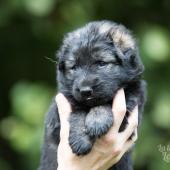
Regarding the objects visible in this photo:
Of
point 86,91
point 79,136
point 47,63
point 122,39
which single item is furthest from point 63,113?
point 47,63

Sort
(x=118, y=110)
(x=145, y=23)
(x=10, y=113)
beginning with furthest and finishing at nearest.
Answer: (x=10, y=113) → (x=145, y=23) → (x=118, y=110)

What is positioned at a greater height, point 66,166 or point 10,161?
point 66,166

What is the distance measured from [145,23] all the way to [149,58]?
725 millimetres

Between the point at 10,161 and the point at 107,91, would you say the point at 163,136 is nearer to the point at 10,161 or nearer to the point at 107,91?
the point at 10,161

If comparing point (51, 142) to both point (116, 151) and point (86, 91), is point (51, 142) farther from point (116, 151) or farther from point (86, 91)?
point (86, 91)

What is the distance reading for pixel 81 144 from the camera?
550cm

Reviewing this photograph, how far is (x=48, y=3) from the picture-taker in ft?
28.8

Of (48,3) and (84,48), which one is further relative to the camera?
(48,3)

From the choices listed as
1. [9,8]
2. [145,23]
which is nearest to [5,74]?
[9,8]

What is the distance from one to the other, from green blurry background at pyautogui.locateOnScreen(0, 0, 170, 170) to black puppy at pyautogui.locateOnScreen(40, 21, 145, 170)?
2.29 metres

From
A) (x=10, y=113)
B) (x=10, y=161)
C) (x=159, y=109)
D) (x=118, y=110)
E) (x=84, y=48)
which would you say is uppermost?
(x=84, y=48)

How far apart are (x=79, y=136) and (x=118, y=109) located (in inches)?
14.3

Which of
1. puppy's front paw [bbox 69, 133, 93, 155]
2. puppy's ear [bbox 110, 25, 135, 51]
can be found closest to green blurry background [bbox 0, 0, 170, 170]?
puppy's ear [bbox 110, 25, 135, 51]

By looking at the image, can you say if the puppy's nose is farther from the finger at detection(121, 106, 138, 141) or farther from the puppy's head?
the finger at detection(121, 106, 138, 141)
